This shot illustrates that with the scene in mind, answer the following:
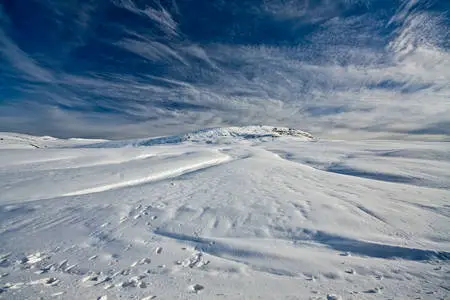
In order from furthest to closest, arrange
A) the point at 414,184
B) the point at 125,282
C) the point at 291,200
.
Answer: the point at 414,184
the point at 291,200
the point at 125,282

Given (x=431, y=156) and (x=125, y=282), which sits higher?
(x=431, y=156)

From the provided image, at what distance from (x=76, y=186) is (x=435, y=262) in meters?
10.3

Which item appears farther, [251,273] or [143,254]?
[143,254]

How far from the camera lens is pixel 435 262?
371cm

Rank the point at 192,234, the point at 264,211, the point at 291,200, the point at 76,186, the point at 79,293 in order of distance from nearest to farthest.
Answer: the point at 79,293
the point at 192,234
the point at 264,211
the point at 291,200
the point at 76,186

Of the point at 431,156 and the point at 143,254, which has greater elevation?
the point at 431,156

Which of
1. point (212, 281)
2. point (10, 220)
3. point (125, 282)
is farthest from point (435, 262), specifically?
point (10, 220)

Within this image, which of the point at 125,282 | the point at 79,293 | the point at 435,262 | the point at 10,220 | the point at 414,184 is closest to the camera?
the point at 79,293

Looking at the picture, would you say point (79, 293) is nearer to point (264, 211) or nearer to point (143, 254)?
point (143, 254)

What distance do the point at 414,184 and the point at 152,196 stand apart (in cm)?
1113

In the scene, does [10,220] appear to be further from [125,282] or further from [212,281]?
[212,281]

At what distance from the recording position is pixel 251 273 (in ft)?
11.3

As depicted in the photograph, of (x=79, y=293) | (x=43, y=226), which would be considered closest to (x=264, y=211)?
(x=79, y=293)

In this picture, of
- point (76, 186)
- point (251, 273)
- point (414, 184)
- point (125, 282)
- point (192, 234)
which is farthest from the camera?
point (414, 184)
